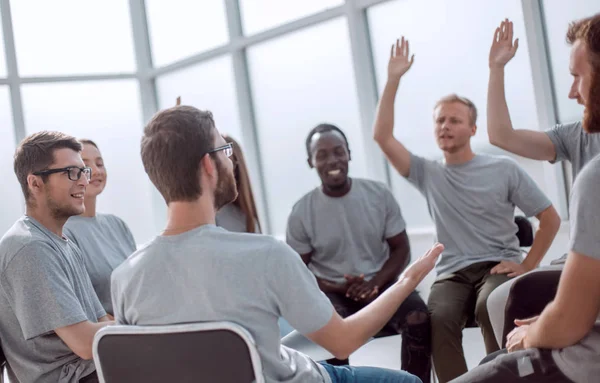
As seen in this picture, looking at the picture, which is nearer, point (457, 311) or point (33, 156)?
point (33, 156)

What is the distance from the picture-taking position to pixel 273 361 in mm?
1509

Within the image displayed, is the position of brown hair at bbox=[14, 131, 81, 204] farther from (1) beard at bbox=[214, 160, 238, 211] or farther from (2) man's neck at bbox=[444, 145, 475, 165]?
(2) man's neck at bbox=[444, 145, 475, 165]

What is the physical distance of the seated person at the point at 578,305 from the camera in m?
1.33

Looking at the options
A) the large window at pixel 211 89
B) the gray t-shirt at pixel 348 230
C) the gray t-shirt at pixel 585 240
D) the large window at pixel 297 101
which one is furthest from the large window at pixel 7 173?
the gray t-shirt at pixel 585 240

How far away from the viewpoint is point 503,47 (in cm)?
264

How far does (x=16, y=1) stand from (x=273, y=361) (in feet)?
16.4

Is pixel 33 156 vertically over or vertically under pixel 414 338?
over

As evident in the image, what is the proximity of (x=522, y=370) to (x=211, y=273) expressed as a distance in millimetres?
693

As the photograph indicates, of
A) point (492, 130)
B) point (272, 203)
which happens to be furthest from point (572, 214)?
point (272, 203)

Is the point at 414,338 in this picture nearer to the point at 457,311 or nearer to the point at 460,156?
the point at 457,311

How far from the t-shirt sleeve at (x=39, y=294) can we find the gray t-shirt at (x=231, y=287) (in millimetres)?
395

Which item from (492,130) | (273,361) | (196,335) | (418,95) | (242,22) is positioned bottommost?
(273,361)

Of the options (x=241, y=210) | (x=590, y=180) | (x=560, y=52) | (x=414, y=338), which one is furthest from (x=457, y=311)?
(x=560, y=52)

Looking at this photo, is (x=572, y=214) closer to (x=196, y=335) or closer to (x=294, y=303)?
(x=294, y=303)
